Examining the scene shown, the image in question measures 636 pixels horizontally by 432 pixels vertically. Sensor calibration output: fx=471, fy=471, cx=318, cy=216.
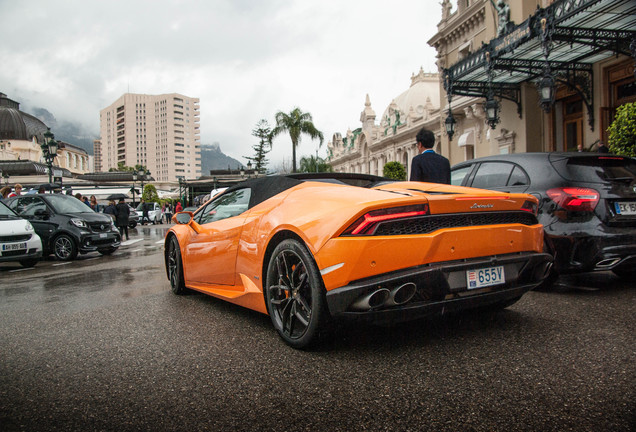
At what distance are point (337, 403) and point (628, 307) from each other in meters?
3.16

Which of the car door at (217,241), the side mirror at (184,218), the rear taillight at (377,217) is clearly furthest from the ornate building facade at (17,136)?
the rear taillight at (377,217)

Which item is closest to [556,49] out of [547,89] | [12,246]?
[547,89]

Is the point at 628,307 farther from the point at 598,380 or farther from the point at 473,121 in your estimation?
the point at 473,121

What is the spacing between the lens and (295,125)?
41000 millimetres

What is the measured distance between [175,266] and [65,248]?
7000mm

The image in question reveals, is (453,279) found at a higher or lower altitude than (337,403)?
higher

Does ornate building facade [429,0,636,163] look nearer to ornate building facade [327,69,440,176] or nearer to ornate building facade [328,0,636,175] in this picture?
ornate building facade [328,0,636,175]

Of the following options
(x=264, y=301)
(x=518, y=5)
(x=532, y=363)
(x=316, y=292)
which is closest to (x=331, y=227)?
(x=316, y=292)

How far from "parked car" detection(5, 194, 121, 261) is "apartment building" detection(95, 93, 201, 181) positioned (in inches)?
6626

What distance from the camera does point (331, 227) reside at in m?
2.81

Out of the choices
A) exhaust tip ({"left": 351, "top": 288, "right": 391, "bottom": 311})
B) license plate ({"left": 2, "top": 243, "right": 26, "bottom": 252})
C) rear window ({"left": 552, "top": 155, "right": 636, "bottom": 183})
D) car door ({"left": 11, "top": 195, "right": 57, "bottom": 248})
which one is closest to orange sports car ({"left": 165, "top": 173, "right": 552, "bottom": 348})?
exhaust tip ({"left": 351, "top": 288, "right": 391, "bottom": 311})

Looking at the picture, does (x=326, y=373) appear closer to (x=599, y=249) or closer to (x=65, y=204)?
(x=599, y=249)

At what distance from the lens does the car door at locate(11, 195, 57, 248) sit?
11.1m

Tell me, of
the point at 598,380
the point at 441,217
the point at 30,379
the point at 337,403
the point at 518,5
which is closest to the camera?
the point at 337,403
